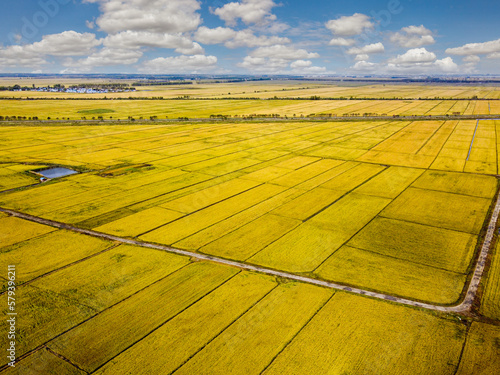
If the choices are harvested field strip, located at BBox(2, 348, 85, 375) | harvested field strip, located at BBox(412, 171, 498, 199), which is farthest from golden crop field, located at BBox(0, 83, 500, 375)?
harvested field strip, located at BBox(412, 171, 498, 199)

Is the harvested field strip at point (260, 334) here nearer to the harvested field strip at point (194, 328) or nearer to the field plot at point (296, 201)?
the harvested field strip at point (194, 328)

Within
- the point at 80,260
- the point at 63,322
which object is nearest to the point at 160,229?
the point at 80,260

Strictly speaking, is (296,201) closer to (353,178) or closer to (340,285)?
(353,178)

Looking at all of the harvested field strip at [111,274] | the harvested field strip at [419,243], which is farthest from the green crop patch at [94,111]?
the harvested field strip at [419,243]

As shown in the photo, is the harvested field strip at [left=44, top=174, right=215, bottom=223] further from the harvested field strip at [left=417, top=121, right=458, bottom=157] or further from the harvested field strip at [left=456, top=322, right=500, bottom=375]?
the harvested field strip at [left=417, top=121, right=458, bottom=157]

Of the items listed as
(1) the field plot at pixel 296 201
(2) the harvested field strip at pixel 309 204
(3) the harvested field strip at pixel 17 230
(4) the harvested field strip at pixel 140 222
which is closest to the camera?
(1) the field plot at pixel 296 201

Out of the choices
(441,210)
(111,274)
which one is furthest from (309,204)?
(111,274)
